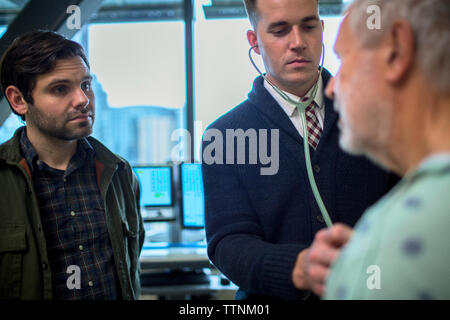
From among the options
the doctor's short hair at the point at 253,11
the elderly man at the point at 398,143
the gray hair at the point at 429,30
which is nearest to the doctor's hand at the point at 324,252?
the elderly man at the point at 398,143

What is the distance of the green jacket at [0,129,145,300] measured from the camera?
4.16 feet

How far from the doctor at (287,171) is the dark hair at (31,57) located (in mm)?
709

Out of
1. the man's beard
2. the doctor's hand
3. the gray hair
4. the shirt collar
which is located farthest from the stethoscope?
the man's beard

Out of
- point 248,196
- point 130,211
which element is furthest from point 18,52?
point 248,196

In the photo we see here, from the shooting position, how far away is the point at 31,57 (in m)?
1.42

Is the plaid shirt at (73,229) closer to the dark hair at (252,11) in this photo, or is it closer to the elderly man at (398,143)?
the dark hair at (252,11)

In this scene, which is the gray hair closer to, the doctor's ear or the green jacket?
the doctor's ear

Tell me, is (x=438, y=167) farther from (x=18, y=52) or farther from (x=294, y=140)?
(x=18, y=52)

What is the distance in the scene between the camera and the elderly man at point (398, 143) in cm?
43

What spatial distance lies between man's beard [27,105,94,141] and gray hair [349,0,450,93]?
3.74 ft

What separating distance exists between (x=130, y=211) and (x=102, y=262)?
288 millimetres

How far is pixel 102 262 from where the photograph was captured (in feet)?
4.60

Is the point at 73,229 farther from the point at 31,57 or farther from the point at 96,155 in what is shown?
the point at 31,57

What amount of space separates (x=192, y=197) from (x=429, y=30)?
2600 millimetres
